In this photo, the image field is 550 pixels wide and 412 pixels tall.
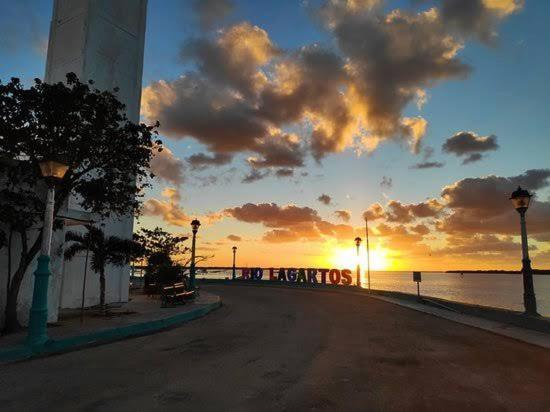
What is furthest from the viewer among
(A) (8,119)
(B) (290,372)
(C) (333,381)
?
(A) (8,119)

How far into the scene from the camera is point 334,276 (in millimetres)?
42188

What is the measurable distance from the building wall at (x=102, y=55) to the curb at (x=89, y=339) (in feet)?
25.8

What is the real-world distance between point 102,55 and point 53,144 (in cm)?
1314

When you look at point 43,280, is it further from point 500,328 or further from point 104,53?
point 104,53

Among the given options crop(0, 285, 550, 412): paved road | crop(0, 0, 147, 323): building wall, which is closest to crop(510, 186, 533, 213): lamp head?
crop(0, 285, 550, 412): paved road

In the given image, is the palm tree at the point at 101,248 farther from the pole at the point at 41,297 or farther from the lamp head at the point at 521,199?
the lamp head at the point at 521,199

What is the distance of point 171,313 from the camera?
650 inches

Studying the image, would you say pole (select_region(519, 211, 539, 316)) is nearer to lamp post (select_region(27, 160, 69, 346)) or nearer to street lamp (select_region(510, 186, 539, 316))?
street lamp (select_region(510, 186, 539, 316))

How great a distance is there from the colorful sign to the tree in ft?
101

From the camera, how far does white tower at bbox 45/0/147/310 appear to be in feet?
74.1

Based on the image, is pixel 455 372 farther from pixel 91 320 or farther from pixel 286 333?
pixel 91 320

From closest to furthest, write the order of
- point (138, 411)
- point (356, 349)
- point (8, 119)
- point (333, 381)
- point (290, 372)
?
point (138, 411), point (333, 381), point (290, 372), point (356, 349), point (8, 119)

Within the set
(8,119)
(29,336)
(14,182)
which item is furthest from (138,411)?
(8,119)

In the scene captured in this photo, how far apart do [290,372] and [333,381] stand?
0.98 metres
